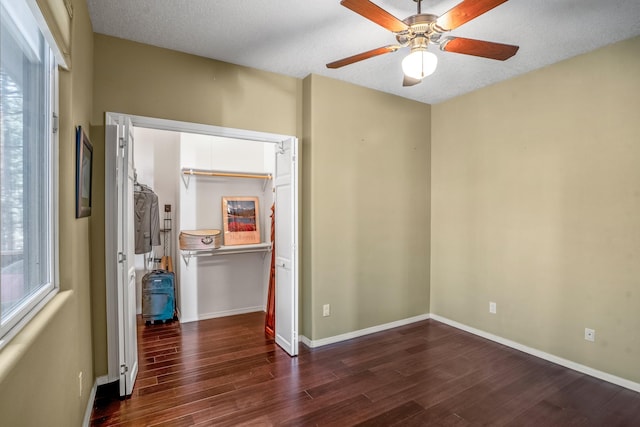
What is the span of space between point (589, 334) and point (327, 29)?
3.43m

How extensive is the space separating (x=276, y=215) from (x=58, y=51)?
7.60 ft

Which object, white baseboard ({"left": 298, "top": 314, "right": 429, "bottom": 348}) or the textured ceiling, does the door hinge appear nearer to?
the textured ceiling

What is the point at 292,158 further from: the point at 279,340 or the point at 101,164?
the point at 279,340

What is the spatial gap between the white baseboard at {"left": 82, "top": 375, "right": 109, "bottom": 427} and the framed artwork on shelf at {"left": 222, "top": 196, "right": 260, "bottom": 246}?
7.05 feet

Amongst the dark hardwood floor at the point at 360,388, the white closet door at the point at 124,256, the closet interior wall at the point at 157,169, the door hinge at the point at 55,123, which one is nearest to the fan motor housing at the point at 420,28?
the door hinge at the point at 55,123

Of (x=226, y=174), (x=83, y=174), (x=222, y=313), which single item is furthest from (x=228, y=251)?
(x=83, y=174)

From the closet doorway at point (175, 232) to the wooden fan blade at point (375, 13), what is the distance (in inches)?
61.5

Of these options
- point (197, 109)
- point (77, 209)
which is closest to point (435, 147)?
point (197, 109)

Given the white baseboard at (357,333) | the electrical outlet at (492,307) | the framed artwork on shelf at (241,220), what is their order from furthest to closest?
the framed artwork on shelf at (241,220), the electrical outlet at (492,307), the white baseboard at (357,333)

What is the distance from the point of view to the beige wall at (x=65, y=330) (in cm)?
110

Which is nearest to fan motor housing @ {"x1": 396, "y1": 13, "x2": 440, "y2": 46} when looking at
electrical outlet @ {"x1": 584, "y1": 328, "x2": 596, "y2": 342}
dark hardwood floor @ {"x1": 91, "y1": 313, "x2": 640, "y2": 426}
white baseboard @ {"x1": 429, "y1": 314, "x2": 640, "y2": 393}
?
dark hardwood floor @ {"x1": 91, "y1": 313, "x2": 640, "y2": 426}

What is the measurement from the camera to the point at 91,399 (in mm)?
2367

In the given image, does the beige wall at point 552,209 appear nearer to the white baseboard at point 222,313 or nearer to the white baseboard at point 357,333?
the white baseboard at point 357,333

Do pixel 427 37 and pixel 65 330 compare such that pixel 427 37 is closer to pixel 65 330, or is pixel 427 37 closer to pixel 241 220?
pixel 65 330
